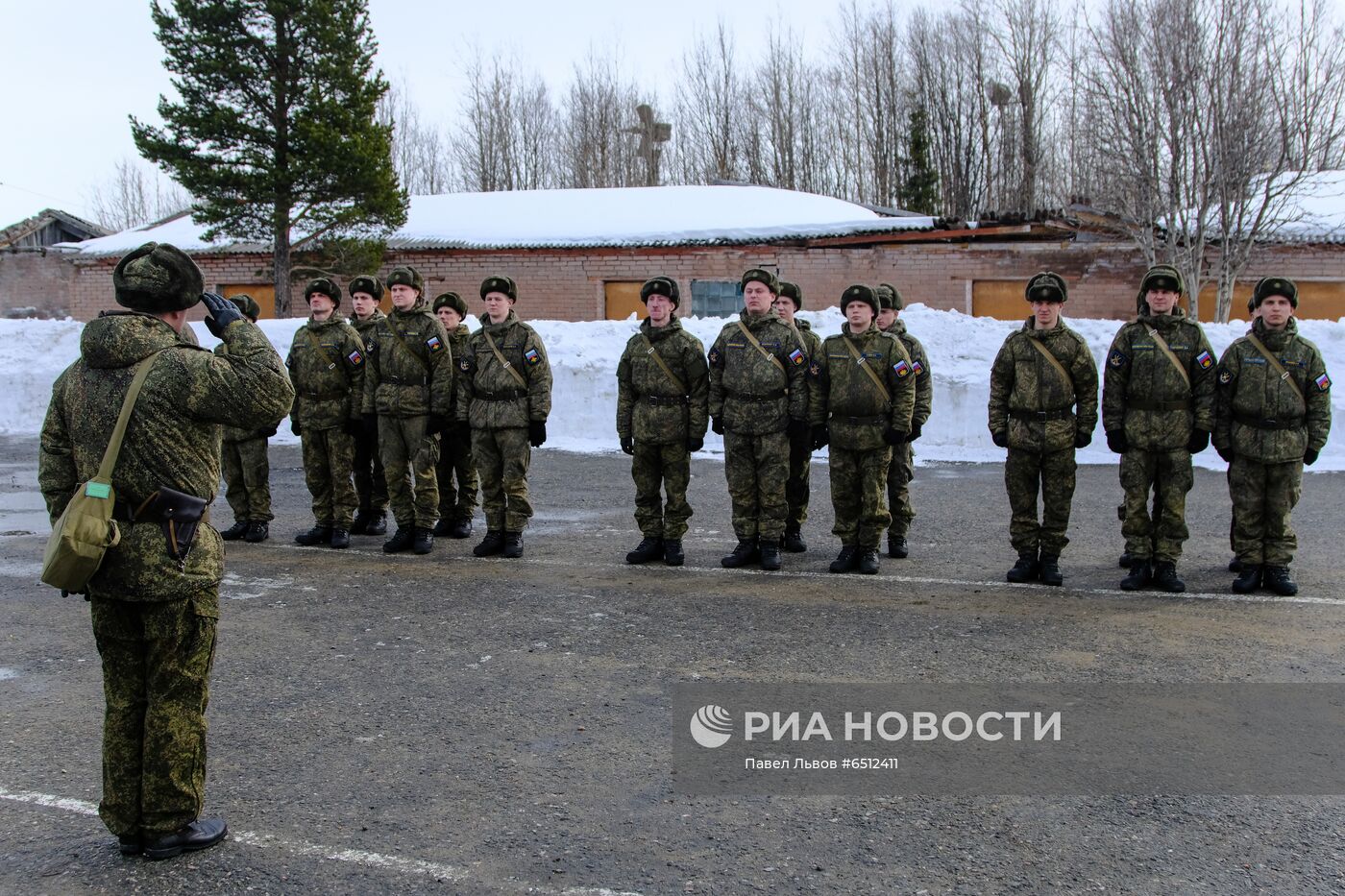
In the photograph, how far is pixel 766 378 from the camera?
7.55 m

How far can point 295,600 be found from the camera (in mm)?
6781

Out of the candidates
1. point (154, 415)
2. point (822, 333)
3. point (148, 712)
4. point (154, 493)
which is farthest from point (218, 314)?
point (822, 333)

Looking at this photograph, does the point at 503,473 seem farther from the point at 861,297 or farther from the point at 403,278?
the point at 861,297

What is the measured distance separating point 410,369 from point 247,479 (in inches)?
65.2

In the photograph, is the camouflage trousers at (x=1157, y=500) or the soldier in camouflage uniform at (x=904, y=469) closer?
the camouflage trousers at (x=1157, y=500)

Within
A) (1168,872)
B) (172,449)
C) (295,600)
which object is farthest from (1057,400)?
(172,449)

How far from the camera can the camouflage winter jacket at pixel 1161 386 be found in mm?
6914

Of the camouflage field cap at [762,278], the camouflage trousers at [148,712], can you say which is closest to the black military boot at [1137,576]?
the camouflage field cap at [762,278]

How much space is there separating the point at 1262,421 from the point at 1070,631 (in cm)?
206

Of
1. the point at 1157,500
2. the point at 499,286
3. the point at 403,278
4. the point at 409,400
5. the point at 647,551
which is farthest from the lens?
the point at 403,278

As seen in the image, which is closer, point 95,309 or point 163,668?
point 163,668

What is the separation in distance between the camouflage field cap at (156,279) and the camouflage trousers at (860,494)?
4820 millimetres

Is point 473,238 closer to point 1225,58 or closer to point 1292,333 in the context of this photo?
point 1225,58

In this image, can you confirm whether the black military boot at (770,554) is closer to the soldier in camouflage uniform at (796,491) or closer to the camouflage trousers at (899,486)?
the soldier in camouflage uniform at (796,491)
